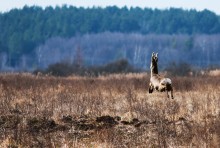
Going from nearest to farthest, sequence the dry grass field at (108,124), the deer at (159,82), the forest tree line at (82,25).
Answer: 1. the dry grass field at (108,124)
2. the deer at (159,82)
3. the forest tree line at (82,25)

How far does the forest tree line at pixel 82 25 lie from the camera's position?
325 ft

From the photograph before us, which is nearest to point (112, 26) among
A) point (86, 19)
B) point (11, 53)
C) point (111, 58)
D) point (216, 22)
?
point (86, 19)

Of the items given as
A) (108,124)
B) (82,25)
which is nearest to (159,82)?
(108,124)

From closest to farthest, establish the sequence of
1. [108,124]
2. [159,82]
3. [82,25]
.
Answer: [108,124], [159,82], [82,25]

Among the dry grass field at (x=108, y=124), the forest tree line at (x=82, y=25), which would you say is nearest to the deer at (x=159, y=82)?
the dry grass field at (x=108, y=124)

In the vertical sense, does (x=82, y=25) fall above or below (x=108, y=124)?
above

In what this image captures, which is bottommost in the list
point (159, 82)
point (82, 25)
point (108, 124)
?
point (108, 124)

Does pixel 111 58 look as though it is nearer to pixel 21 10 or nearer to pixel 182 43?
pixel 182 43

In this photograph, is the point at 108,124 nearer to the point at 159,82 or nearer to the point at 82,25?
the point at 159,82

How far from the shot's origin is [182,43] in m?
110

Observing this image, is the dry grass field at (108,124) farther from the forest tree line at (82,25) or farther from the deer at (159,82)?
the forest tree line at (82,25)

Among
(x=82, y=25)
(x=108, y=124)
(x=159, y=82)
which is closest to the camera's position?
(x=108, y=124)

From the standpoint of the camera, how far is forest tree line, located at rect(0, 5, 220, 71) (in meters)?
99.0

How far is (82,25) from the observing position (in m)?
118
